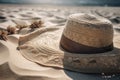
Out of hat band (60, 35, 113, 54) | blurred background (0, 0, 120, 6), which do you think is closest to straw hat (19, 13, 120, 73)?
hat band (60, 35, 113, 54)

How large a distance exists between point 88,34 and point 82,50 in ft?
0.82

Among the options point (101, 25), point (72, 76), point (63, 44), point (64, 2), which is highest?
point (101, 25)

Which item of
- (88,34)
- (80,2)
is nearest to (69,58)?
(88,34)

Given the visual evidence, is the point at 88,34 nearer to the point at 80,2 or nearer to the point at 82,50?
the point at 82,50

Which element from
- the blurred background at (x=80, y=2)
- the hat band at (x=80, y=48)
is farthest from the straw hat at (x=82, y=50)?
the blurred background at (x=80, y=2)

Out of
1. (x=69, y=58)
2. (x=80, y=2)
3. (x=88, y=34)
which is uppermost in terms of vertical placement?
(x=88, y=34)

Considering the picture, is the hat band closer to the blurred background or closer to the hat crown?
the hat crown

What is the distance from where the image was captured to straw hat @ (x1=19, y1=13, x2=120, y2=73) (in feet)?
9.93

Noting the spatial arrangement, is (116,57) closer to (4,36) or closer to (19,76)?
(19,76)

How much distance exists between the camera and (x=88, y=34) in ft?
10.3

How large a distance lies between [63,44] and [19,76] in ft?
3.05

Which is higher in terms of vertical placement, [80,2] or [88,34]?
[88,34]

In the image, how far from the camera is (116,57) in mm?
3066

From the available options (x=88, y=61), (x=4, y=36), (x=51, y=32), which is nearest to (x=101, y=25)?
(x=88, y=61)
